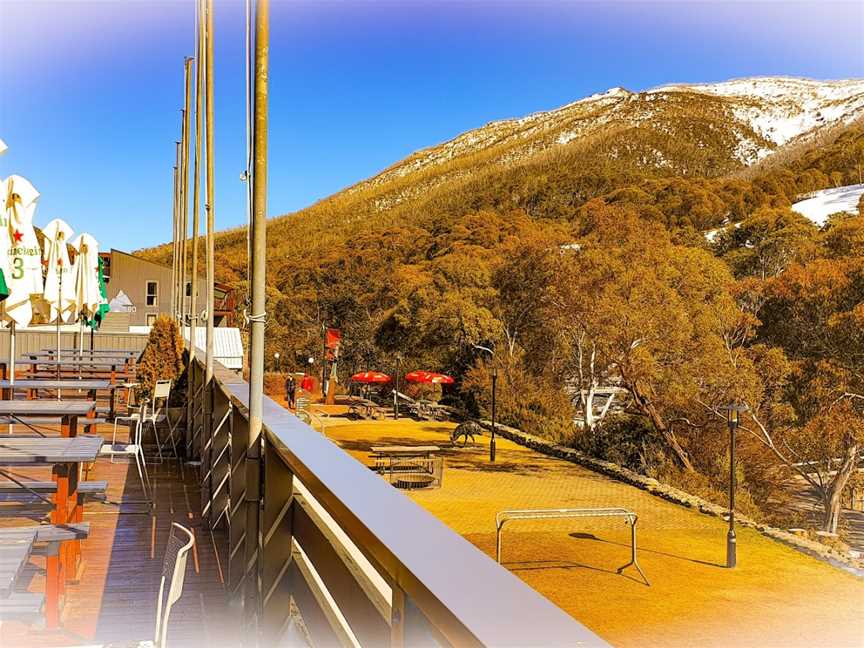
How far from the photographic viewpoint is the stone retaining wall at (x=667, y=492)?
57.9ft

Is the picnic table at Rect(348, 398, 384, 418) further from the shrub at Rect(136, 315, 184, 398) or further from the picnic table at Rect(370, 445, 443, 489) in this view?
the shrub at Rect(136, 315, 184, 398)

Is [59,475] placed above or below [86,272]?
below

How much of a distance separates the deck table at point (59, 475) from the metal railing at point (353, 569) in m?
0.61

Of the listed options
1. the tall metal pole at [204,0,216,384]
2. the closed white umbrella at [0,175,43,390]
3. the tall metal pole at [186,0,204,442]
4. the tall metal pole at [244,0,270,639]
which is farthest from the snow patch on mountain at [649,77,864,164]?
the tall metal pole at [244,0,270,639]

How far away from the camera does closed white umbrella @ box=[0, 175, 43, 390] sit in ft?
20.6

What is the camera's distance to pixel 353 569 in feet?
4.71

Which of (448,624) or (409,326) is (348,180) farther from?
(448,624)

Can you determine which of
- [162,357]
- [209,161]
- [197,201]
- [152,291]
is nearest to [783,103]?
[152,291]

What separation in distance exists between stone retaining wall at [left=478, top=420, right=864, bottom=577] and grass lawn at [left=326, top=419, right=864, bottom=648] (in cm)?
35

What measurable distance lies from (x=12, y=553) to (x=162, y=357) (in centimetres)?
719

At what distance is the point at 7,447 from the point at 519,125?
105967mm

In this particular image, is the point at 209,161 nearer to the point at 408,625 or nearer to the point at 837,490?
the point at 408,625

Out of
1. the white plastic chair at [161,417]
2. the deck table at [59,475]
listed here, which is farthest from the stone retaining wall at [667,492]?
the deck table at [59,475]

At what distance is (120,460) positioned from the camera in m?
6.71
